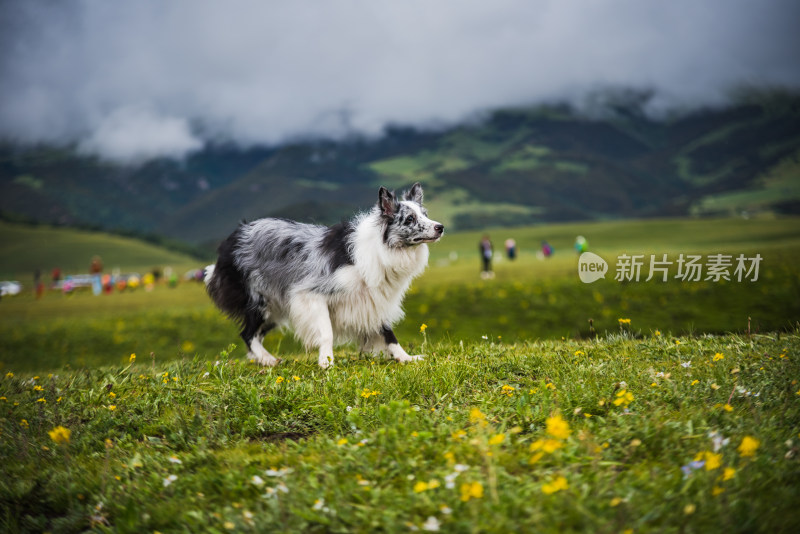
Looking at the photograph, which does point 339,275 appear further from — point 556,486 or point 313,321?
point 556,486

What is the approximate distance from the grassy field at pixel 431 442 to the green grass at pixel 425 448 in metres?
0.02

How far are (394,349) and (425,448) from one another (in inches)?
175

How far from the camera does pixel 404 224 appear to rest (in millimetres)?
8875

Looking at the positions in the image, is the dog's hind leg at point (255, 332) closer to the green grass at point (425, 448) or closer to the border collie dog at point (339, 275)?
the border collie dog at point (339, 275)

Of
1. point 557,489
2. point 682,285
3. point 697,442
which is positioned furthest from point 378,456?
point 682,285

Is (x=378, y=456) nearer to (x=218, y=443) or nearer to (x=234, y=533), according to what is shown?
(x=234, y=533)

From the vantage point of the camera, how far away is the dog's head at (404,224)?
879 cm

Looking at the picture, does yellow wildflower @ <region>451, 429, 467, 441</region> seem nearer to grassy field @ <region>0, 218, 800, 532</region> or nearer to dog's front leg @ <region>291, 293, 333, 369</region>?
grassy field @ <region>0, 218, 800, 532</region>

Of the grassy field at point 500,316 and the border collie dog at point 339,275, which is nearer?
the border collie dog at point 339,275

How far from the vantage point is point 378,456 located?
14.9 feet

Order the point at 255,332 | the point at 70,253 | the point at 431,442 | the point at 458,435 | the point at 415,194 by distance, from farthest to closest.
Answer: the point at 70,253, the point at 255,332, the point at 415,194, the point at 431,442, the point at 458,435

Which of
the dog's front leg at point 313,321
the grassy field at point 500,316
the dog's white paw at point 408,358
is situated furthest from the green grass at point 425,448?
the grassy field at point 500,316

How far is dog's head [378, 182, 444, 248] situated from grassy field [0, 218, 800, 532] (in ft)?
5.60

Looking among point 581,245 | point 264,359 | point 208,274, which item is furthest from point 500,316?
point 264,359
